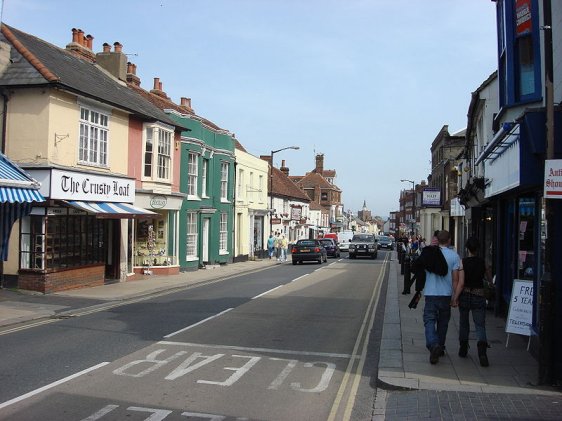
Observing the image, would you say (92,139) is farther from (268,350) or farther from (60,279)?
(268,350)

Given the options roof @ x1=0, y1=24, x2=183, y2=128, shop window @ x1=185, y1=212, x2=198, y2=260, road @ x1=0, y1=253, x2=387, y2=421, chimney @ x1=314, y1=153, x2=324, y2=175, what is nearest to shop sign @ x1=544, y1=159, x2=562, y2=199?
road @ x1=0, y1=253, x2=387, y2=421

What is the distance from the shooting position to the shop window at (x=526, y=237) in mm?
9578

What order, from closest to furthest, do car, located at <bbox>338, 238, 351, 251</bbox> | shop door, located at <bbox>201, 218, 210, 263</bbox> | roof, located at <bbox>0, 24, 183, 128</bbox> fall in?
roof, located at <bbox>0, 24, 183, 128</bbox>, shop door, located at <bbox>201, 218, 210, 263</bbox>, car, located at <bbox>338, 238, 351, 251</bbox>

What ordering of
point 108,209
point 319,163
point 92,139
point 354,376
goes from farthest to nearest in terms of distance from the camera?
point 319,163, point 92,139, point 108,209, point 354,376

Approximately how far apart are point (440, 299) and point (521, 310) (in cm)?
149

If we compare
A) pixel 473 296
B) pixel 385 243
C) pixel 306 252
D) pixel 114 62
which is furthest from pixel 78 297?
pixel 385 243

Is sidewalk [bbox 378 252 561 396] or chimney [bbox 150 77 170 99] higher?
chimney [bbox 150 77 170 99]

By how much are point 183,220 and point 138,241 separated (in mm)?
3228

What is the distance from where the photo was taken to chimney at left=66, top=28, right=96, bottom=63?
2333 centimetres

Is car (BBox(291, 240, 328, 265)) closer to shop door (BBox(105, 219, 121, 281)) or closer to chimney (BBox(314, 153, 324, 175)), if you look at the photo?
shop door (BBox(105, 219, 121, 281))

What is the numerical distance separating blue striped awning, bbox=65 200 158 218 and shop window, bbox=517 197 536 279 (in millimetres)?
12089

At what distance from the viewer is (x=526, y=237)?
9852 mm

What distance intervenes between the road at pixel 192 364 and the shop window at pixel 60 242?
12.3 feet

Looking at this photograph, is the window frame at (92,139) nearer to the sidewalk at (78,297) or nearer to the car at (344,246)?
the sidewalk at (78,297)
